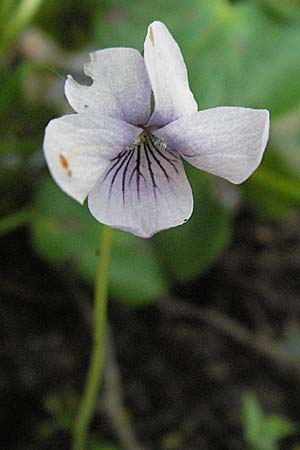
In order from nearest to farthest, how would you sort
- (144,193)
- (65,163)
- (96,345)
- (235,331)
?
(65,163)
(144,193)
(96,345)
(235,331)

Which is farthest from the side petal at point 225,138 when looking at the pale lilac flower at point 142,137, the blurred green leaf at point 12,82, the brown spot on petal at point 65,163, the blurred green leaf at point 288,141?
the blurred green leaf at point 288,141

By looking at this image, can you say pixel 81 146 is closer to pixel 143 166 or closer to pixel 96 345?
pixel 143 166

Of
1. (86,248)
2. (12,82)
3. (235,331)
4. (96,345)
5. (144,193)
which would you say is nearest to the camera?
(144,193)

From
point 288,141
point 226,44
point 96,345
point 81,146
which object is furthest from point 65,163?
A: point 288,141

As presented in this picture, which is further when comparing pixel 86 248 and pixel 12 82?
pixel 86 248

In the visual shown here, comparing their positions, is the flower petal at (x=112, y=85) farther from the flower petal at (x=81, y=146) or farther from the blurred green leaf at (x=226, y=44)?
the blurred green leaf at (x=226, y=44)

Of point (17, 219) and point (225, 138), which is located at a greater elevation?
point (225, 138)
